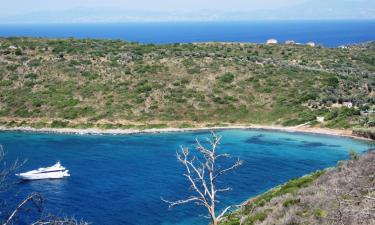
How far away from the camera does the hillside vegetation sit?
7456cm

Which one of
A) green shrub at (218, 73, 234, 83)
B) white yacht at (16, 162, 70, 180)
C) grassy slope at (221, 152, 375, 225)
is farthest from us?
green shrub at (218, 73, 234, 83)

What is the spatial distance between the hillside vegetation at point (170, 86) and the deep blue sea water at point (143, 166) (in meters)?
7.51

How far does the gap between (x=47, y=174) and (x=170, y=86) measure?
41063 millimetres

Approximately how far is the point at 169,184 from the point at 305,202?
61.8 feet

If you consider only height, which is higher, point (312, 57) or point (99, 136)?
point (312, 57)

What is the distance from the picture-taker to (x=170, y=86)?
8575cm

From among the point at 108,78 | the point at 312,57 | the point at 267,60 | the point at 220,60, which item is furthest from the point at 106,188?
the point at 312,57

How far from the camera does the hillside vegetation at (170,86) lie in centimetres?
7456

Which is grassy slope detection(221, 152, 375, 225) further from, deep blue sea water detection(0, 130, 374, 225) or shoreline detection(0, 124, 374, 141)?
shoreline detection(0, 124, 374, 141)

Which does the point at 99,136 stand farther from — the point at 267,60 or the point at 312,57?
the point at 312,57

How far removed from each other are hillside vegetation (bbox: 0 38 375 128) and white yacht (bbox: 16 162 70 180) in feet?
80.1

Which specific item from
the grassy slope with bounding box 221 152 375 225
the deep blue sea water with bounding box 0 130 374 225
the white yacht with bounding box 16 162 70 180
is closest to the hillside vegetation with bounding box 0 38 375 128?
the deep blue sea water with bounding box 0 130 374 225

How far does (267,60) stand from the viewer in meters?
101

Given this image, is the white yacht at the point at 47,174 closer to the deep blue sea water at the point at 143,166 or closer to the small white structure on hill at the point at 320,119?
the deep blue sea water at the point at 143,166
